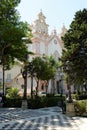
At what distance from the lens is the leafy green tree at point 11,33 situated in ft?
86.3

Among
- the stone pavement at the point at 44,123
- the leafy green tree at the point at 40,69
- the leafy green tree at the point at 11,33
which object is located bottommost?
the stone pavement at the point at 44,123

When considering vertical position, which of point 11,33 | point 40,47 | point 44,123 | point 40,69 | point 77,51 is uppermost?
point 40,47

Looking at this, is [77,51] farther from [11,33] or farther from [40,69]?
[40,69]

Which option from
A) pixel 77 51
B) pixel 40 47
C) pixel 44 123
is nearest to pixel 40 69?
pixel 77 51

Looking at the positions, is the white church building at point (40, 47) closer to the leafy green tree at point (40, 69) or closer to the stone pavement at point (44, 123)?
the leafy green tree at point (40, 69)

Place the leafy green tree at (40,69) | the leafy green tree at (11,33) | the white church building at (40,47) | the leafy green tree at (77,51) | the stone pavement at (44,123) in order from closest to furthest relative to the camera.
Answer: the stone pavement at (44,123) → the leafy green tree at (11,33) → the leafy green tree at (77,51) → the leafy green tree at (40,69) → the white church building at (40,47)

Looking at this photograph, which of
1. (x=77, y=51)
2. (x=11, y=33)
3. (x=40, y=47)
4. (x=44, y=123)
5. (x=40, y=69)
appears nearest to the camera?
(x=44, y=123)

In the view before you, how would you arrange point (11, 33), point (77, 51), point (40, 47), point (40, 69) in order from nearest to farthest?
point (11, 33) → point (77, 51) → point (40, 69) → point (40, 47)

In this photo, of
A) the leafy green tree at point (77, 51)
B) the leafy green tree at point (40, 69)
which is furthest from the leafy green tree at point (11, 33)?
the leafy green tree at point (77, 51)

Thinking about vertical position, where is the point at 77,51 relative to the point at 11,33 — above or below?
below

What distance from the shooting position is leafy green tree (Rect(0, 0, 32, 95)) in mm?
26312

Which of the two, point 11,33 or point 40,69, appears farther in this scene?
point 40,69

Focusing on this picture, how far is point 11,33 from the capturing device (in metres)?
26.3

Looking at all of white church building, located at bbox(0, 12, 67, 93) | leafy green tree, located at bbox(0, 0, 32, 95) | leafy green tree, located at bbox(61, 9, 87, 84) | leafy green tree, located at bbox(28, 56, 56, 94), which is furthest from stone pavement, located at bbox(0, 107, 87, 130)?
white church building, located at bbox(0, 12, 67, 93)
